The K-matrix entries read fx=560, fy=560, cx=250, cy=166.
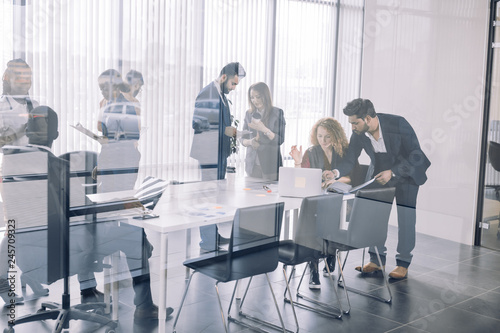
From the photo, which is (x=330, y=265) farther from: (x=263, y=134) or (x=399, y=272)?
(x=263, y=134)

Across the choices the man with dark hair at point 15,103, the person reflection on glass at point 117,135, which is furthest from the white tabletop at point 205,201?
the man with dark hair at point 15,103

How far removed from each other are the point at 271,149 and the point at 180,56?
0.72 m

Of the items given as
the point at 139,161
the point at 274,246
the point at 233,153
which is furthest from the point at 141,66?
the point at 274,246

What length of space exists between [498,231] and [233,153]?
165 cm

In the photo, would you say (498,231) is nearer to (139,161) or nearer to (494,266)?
(494,266)

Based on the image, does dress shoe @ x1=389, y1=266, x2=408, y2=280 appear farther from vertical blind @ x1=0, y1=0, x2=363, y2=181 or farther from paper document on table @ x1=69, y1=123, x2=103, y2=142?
paper document on table @ x1=69, y1=123, x2=103, y2=142

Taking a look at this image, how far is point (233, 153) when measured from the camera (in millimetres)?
2979

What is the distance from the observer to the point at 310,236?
3236 millimetres

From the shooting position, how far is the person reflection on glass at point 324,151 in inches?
126

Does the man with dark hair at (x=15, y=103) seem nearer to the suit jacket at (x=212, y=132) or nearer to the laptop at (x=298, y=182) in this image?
the suit jacket at (x=212, y=132)

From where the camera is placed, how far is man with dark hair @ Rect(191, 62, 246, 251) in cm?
288

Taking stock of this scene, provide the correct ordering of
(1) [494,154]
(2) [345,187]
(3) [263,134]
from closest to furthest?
(3) [263,134], (1) [494,154], (2) [345,187]

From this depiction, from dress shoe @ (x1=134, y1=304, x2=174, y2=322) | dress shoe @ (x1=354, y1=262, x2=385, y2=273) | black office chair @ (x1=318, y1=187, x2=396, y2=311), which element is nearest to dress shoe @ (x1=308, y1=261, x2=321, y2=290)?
black office chair @ (x1=318, y1=187, x2=396, y2=311)

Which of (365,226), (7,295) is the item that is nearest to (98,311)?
(7,295)
